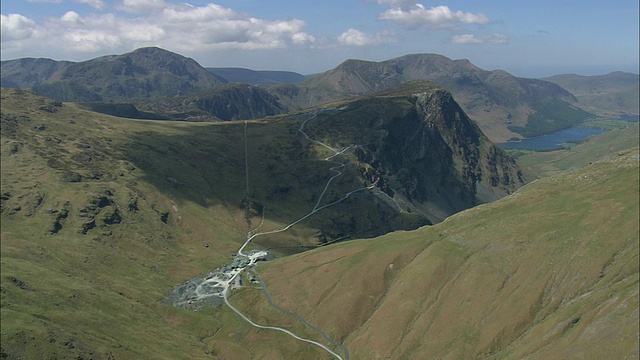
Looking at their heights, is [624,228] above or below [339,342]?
Answer: above

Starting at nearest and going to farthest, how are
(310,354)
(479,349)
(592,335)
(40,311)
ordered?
1. (592,335)
2. (479,349)
3. (40,311)
4. (310,354)

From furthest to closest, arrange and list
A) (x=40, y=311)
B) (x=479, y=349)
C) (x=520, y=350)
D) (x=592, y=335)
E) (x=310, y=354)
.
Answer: (x=310, y=354), (x=40, y=311), (x=479, y=349), (x=520, y=350), (x=592, y=335)

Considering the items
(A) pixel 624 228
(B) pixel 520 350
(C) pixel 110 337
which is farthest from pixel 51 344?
(A) pixel 624 228

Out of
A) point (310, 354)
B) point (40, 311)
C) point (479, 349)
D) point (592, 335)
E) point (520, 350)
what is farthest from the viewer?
point (310, 354)

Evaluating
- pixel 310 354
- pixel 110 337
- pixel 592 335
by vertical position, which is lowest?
pixel 310 354

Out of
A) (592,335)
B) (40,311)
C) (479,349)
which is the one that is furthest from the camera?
(40,311)

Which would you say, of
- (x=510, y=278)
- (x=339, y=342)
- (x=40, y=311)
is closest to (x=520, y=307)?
(x=510, y=278)

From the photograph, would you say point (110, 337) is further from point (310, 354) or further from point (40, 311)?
point (310, 354)

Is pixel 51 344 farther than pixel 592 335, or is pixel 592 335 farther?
pixel 51 344

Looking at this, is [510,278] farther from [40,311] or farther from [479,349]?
[40,311]
